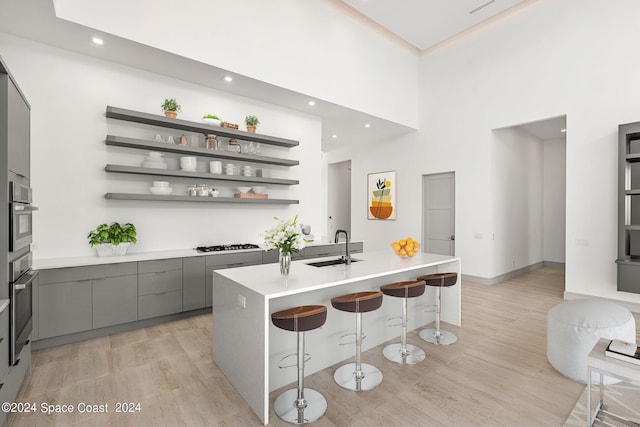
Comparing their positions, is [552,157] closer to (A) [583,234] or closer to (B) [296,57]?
(A) [583,234]

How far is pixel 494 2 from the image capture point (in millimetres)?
4793

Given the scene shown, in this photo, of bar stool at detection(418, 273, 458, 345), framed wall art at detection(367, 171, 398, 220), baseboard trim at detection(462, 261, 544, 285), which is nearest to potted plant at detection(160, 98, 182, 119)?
bar stool at detection(418, 273, 458, 345)

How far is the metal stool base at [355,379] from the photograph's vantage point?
2389 millimetres

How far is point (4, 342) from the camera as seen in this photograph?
188 centimetres

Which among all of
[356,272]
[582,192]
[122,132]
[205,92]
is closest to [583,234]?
[582,192]

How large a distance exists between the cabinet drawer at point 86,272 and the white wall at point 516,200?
5501mm

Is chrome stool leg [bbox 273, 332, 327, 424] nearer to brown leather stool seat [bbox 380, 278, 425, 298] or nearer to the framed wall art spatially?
brown leather stool seat [bbox 380, 278, 425, 298]

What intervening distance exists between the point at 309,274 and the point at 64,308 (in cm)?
249

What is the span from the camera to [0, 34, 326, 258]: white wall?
3328mm

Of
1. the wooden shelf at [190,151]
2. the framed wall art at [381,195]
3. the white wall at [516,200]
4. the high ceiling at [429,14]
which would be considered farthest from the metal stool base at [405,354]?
the high ceiling at [429,14]

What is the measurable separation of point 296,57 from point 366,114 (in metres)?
1.64

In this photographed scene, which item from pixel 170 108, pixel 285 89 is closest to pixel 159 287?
pixel 170 108

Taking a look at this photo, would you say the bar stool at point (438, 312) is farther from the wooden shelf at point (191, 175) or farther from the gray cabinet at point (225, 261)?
the wooden shelf at point (191, 175)

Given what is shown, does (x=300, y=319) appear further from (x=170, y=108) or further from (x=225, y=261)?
(x=170, y=108)
